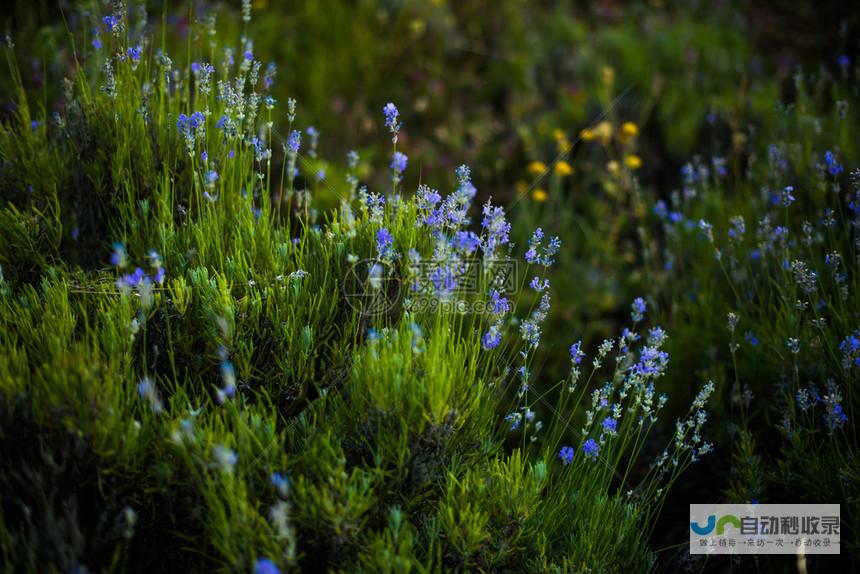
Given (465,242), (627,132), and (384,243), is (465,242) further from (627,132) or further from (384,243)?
(627,132)

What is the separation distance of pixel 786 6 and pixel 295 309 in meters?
5.51

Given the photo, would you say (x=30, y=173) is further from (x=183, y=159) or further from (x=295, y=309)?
(x=295, y=309)

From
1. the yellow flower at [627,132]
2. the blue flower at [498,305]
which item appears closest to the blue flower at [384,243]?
the blue flower at [498,305]

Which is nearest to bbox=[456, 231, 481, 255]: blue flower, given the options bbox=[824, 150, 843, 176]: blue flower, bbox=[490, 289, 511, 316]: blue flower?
bbox=[490, 289, 511, 316]: blue flower

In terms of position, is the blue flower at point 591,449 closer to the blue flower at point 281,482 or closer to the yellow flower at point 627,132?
the blue flower at point 281,482

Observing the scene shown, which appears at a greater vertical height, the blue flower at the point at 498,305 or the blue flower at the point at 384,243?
the blue flower at the point at 384,243

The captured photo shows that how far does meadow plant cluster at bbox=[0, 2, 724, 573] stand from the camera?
5.51ft

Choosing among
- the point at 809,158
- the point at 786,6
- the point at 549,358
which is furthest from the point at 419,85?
the point at 786,6

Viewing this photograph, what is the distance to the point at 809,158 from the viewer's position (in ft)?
11.1

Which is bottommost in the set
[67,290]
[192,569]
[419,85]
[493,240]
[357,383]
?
[192,569]

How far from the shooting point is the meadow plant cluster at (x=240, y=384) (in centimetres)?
168

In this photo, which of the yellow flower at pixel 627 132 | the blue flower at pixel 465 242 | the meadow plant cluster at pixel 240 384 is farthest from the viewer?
the yellow flower at pixel 627 132

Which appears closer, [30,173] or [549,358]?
[30,173]

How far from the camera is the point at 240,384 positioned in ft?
6.58
